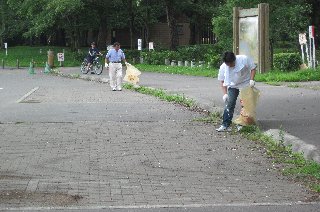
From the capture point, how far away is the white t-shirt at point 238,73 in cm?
1141

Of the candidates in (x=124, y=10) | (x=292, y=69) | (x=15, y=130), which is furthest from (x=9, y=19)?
(x=15, y=130)

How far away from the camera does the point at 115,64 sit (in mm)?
21766

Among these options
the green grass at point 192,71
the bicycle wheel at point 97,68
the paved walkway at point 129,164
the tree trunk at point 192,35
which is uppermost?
the tree trunk at point 192,35

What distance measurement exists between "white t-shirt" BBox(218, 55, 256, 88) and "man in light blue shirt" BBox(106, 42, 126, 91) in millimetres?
10404

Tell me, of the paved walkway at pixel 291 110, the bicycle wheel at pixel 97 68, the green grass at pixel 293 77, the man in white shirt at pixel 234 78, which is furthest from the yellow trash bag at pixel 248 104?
the bicycle wheel at pixel 97 68

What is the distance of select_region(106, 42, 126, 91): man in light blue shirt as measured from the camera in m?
21.6

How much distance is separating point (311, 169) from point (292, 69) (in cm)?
2054

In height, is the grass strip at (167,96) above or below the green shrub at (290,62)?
below

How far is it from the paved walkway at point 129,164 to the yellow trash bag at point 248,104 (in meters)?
0.55

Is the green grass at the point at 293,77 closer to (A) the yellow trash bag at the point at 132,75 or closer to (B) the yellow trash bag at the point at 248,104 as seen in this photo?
(A) the yellow trash bag at the point at 132,75

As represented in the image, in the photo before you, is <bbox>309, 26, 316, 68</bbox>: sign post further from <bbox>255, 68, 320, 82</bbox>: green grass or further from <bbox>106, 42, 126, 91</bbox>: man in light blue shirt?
<bbox>106, 42, 126, 91</bbox>: man in light blue shirt

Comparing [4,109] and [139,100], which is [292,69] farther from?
[4,109]

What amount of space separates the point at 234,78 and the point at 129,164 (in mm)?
3518

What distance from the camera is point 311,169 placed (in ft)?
26.2
